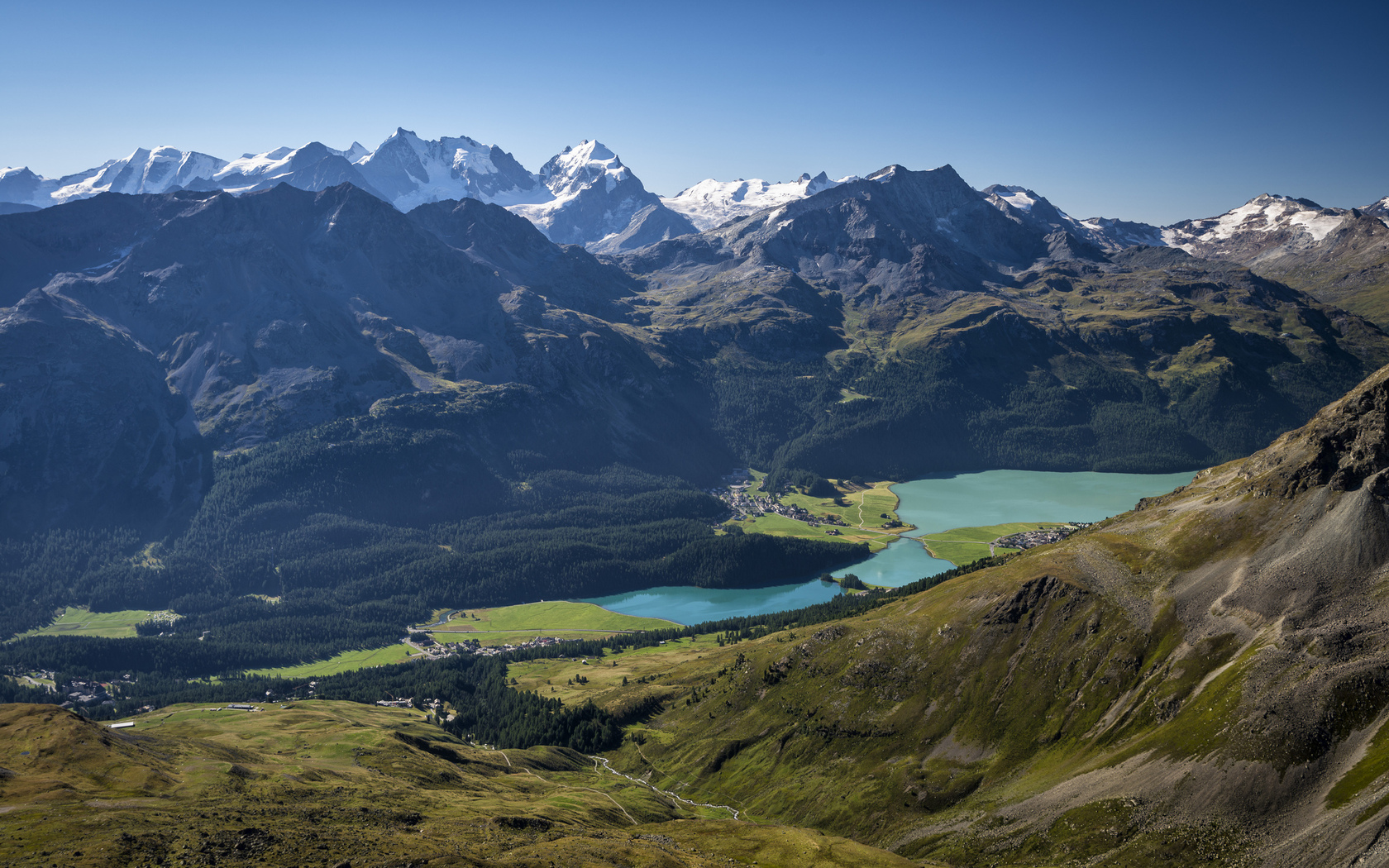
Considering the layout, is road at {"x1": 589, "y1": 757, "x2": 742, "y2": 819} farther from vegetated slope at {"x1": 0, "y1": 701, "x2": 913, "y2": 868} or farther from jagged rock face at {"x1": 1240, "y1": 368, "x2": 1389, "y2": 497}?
jagged rock face at {"x1": 1240, "y1": 368, "x2": 1389, "y2": 497}

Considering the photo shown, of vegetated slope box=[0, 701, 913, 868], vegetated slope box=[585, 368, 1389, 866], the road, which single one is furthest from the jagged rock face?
the road

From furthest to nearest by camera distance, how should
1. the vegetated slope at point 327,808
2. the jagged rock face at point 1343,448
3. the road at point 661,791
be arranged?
the road at point 661,791
the jagged rock face at point 1343,448
the vegetated slope at point 327,808

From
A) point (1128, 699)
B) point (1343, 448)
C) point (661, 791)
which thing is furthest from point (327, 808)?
point (1343, 448)

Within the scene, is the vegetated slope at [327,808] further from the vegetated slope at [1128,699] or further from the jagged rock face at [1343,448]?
the jagged rock face at [1343,448]

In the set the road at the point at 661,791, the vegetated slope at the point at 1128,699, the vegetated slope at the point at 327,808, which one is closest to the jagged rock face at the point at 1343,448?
the vegetated slope at the point at 1128,699

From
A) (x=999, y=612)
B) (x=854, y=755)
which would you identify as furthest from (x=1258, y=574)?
(x=854, y=755)

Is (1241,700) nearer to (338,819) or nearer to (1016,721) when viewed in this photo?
(1016,721)
